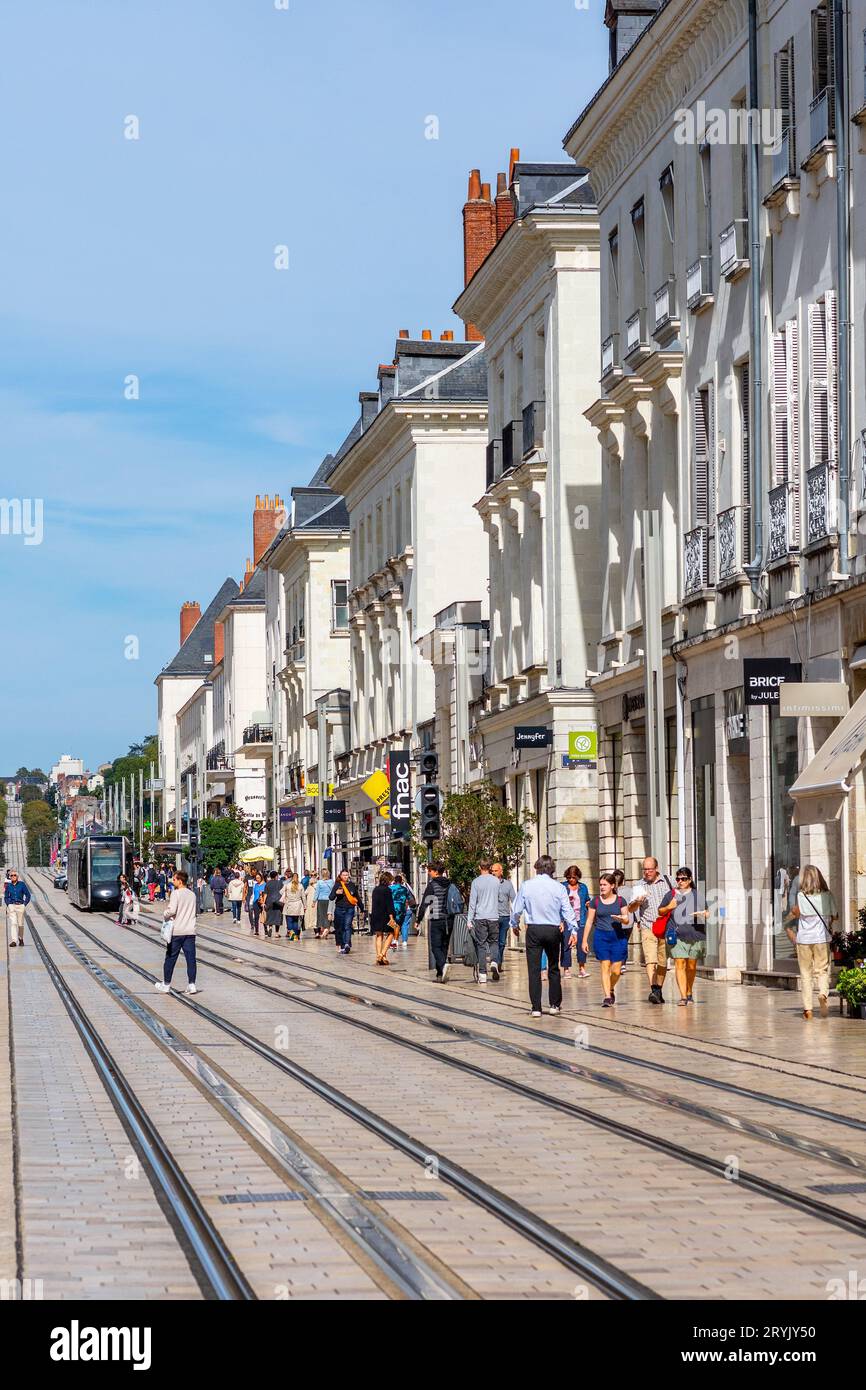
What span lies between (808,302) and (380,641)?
39899 millimetres

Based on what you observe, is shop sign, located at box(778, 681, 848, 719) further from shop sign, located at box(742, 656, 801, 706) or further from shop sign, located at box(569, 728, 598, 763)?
shop sign, located at box(569, 728, 598, 763)

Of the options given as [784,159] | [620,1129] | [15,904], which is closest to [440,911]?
[784,159]

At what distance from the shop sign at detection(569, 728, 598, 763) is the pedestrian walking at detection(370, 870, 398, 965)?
4.44 metres

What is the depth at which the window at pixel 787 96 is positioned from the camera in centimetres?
2750

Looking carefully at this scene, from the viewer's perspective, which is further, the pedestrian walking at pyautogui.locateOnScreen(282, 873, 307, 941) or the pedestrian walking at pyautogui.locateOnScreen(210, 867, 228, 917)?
the pedestrian walking at pyautogui.locateOnScreen(210, 867, 228, 917)

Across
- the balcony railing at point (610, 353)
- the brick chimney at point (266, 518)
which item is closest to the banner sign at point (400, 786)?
the balcony railing at point (610, 353)

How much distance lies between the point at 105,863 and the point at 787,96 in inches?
2277

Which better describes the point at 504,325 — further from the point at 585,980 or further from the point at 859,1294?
the point at 859,1294

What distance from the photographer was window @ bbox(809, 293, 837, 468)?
2614 cm

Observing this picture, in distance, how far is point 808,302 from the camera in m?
27.0

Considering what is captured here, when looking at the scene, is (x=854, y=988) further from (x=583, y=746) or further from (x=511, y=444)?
(x=511, y=444)

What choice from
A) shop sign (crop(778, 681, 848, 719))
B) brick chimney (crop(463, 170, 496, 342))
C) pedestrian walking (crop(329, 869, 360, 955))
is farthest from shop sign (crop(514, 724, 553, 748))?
brick chimney (crop(463, 170, 496, 342))

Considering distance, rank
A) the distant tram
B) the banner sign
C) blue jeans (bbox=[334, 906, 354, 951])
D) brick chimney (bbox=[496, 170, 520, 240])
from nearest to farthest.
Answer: blue jeans (bbox=[334, 906, 354, 951]) → the banner sign → brick chimney (bbox=[496, 170, 520, 240]) → the distant tram

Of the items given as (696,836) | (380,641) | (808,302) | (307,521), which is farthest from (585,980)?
(307,521)
